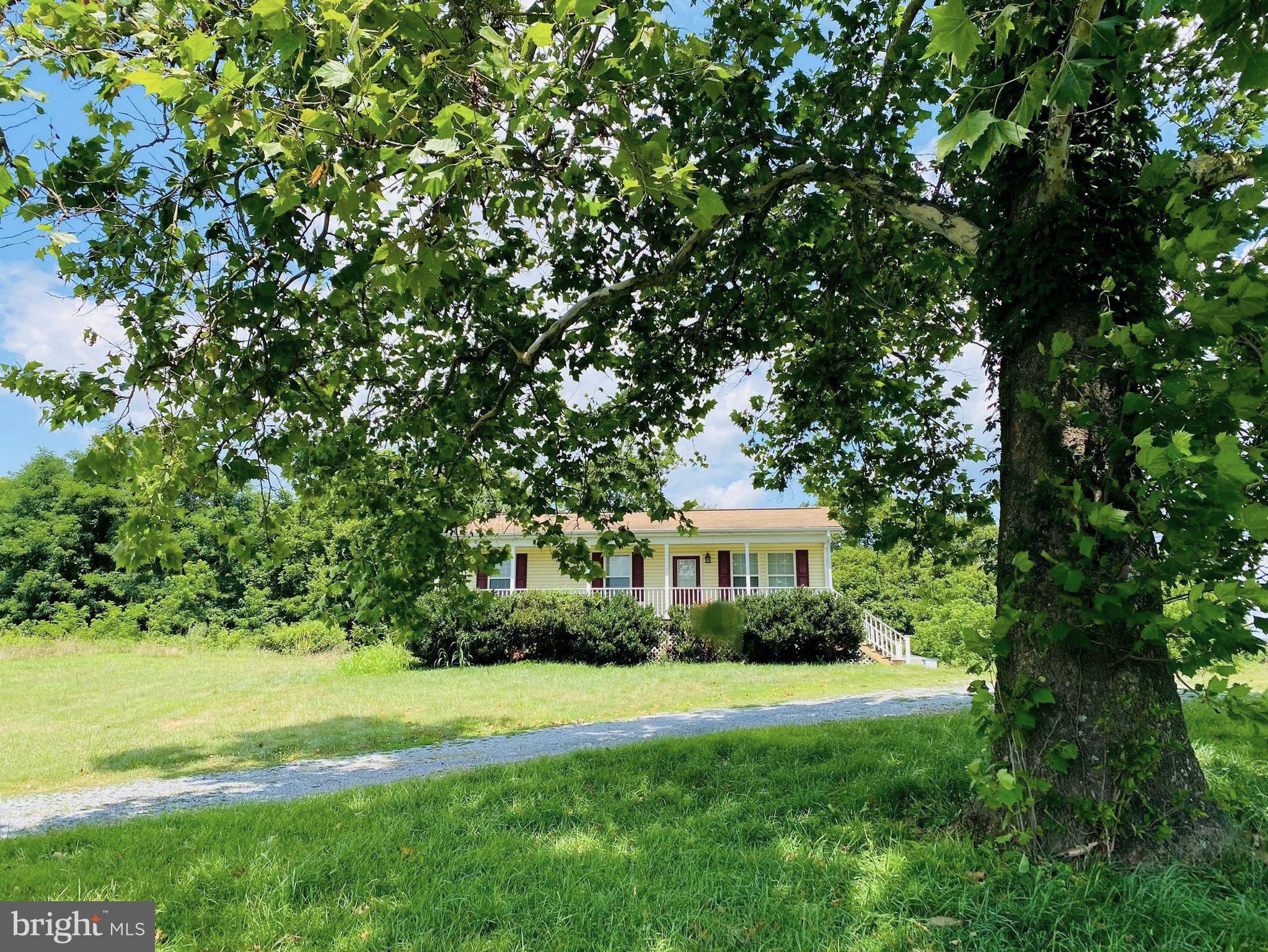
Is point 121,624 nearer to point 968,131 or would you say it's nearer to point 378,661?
point 378,661

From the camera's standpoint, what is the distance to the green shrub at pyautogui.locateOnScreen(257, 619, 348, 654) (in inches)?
826

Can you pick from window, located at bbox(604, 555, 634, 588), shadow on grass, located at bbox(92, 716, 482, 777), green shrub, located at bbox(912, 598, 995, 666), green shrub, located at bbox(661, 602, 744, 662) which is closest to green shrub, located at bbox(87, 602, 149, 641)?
window, located at bbox(604, 555, 634, 588)

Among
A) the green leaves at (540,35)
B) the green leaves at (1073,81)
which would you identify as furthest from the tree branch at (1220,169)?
the green leaves at (540,35)

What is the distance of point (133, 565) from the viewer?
11.4 ft

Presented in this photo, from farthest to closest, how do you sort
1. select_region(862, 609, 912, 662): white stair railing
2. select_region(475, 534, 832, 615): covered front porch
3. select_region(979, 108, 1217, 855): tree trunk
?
select_region(475, 534, 832, 615): covered front porch → select_region(862, 609, 912, 662): white stair railing → select_region(979, 108, 1217, 855): tree trunk

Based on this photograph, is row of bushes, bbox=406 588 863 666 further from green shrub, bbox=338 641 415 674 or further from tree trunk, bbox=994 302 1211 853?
tree trunk, bbox=994 302 1211 853

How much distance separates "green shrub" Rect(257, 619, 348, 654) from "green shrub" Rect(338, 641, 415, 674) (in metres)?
3.34

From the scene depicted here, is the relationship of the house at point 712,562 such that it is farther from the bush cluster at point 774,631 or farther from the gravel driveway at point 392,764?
the gravel driveway at point 392,764

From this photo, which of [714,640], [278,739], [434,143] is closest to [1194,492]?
[434,143]

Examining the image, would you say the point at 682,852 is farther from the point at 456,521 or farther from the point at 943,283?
the point at 943,283

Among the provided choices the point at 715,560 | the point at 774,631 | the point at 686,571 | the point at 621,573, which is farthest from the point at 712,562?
the point at 774,631

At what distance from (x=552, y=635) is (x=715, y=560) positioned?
7.08 meters

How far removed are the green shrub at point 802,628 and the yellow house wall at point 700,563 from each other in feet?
13.3

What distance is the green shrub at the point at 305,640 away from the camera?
20969mm
